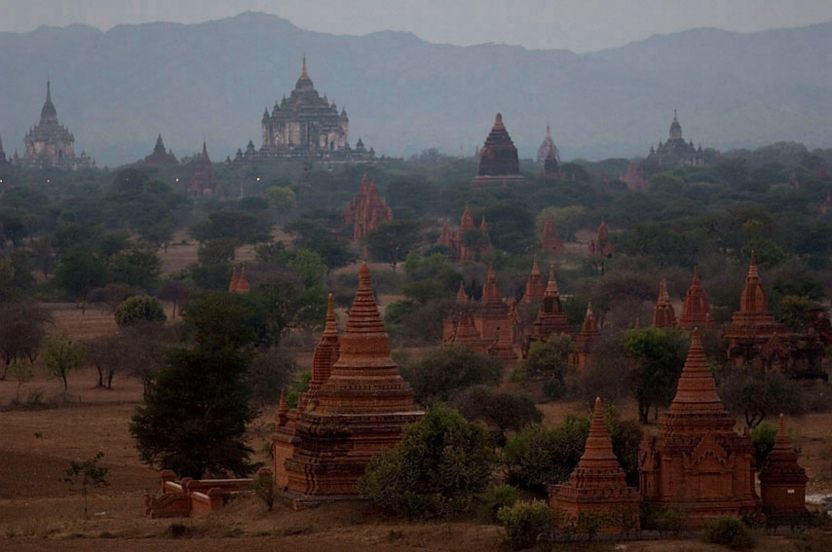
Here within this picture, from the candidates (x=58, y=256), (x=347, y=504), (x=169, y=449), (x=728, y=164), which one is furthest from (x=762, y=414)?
(x=728, y=164)

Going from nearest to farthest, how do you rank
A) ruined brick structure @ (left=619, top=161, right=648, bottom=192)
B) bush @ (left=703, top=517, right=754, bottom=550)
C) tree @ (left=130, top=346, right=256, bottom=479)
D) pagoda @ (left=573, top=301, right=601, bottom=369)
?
bush @ (left=703, top=517, right=754, bottom=550) < tree @ (left=130, top=346, right=256, bottom=479) < pagoda @ (left=573, top=301, right=601, bottom=369) < ruined brick structure @ (left=619, top=161, right=648, bottom=192)

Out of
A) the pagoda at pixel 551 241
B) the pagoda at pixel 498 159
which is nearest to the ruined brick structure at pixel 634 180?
the pagoda at pixel 498 159

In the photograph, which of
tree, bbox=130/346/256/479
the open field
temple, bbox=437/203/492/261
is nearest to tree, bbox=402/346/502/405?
the open field

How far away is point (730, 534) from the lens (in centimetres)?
3250

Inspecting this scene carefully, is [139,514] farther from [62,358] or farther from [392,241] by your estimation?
[392,241]

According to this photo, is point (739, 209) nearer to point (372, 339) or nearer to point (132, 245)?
point (132, 245)

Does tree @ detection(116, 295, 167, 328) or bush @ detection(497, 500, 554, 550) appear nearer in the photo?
bush @ detection(497, 500, 554, 550)

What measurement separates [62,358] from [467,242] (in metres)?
49.3

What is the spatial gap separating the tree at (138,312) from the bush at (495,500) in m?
37.6

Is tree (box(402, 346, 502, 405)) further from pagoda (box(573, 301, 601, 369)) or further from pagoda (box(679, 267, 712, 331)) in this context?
pagoda (box(679, 267, 712, 331))

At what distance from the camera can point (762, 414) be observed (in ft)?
166

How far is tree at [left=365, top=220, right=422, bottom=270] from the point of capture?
370 feet

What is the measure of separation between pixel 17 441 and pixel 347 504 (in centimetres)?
1518

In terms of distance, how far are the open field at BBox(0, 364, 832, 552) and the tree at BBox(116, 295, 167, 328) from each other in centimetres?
1764
